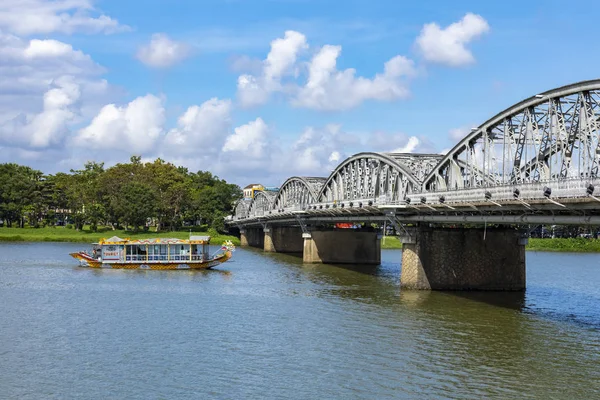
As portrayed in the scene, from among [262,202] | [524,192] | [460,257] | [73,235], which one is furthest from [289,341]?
[262,202]

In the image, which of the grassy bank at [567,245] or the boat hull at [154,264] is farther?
the grassy bank at [567,245]

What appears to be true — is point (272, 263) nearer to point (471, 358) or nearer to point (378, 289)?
point (378, 289)

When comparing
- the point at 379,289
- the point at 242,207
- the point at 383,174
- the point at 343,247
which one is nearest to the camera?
the point at 379,289

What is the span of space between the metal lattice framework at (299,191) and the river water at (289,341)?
49.6m

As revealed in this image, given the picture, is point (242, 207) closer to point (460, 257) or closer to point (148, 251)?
point (148, 251)

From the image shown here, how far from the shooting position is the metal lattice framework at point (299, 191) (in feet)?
387

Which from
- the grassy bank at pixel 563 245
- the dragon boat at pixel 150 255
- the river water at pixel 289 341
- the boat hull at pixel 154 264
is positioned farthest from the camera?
the grassy bank at pixel 563 245

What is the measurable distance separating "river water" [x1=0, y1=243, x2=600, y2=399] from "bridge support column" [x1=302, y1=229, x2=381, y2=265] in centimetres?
3116

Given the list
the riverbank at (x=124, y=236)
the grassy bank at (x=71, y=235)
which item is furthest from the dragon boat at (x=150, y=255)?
the grassy bank at (x=71, y=235)

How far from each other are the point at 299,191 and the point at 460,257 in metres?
66.7

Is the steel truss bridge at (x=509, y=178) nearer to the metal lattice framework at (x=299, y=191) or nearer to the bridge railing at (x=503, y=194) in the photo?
the bridge railing at (x=503, y=194)

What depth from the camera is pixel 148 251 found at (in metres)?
84.3

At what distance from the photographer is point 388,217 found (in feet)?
213

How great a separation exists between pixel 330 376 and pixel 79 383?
10716 mm
